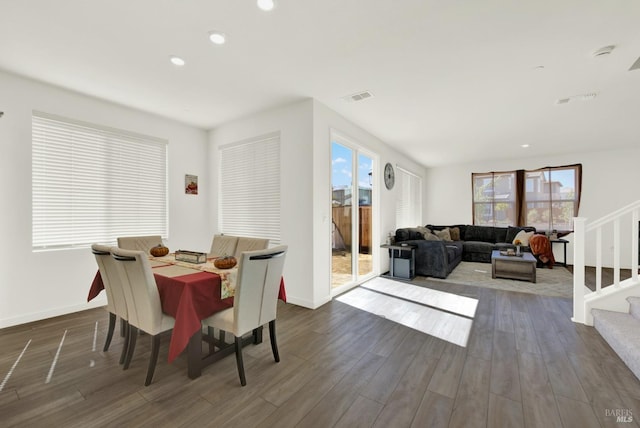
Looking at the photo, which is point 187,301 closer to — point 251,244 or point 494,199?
point 251,244

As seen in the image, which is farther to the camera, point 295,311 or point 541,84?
point 295,311

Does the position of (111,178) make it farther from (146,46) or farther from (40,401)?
(40,401)

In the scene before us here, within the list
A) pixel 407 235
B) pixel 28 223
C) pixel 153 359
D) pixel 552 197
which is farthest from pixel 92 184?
pixel 552 197

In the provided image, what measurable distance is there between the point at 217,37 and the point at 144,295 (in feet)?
6.83

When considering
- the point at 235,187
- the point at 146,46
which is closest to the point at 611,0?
the point at 146,46

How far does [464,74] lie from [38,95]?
182 inches

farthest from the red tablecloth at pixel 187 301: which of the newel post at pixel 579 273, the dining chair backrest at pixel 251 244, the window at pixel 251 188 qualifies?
the newel post at pixel 579 273

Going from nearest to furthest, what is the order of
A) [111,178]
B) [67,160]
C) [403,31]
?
1. [403,31]
2. [67,160]
3. [111,178]

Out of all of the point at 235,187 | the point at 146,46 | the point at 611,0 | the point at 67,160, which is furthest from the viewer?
the point at 235,187

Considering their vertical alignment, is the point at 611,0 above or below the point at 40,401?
above

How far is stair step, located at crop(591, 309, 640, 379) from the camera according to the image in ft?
6.75

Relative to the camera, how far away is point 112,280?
85.8 inches

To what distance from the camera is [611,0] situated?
6.13 feet

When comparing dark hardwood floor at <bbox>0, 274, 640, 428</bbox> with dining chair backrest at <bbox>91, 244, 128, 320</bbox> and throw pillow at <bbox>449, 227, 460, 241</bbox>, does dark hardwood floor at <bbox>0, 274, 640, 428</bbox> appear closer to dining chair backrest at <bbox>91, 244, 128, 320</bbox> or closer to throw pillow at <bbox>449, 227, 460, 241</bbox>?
dining chair backrest at <bbox>91, 244, 128, 320</bbox>
